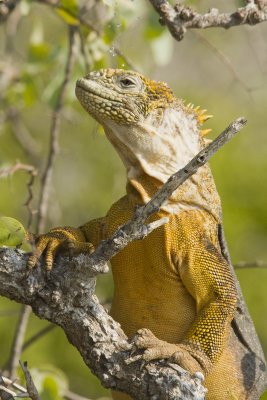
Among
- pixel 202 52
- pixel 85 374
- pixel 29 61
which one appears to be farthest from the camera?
pixel 202 52

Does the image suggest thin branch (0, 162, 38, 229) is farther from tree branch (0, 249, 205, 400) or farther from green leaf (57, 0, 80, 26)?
green leaf (57, 0, 80, 26)

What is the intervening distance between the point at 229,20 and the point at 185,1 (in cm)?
217

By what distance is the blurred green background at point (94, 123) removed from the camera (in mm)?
8422

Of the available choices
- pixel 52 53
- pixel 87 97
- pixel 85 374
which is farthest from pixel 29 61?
pixel 85 374

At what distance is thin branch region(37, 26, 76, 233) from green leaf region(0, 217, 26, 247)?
2273mm

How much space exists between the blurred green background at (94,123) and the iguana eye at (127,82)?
2.20 ft

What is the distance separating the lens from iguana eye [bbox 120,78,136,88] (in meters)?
6.64

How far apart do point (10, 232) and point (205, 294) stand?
150cm

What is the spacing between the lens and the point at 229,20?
6.39 meters

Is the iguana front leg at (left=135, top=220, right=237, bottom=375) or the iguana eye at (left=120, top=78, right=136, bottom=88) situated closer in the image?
the iguana front leg at (left=135, top=220, right=237, bottom=375)

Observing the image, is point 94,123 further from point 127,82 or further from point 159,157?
point 159,157

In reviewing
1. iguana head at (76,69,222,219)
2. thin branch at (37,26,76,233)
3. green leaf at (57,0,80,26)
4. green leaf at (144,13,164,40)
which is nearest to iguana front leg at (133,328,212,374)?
iguana head at (76,69,222,219)

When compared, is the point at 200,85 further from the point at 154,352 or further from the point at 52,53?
the point at 154,352

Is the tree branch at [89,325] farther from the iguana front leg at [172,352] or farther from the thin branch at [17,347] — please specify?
the thin branch at [17,347]
